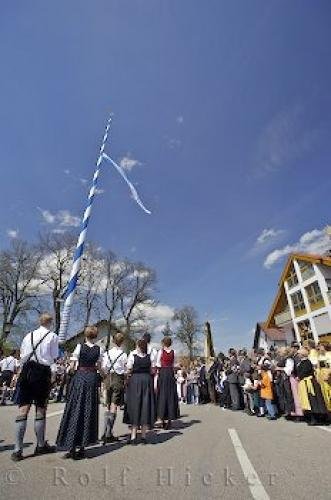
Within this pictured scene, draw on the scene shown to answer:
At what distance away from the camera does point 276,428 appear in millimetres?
7785

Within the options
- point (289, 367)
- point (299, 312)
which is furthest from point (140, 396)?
point (299, 312)

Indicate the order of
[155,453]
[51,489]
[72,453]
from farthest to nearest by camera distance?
[155,453] < [72,453] < [51,489]

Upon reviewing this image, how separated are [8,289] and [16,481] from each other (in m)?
34.8

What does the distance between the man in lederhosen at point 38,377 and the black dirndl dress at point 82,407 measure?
421mm

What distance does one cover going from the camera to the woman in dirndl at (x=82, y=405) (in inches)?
192

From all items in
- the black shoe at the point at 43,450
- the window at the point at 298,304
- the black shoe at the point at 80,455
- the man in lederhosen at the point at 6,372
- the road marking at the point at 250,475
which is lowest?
the road marking at the point at 250,475

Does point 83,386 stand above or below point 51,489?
above

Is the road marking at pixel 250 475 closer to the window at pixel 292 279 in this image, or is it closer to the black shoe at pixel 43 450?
the black shoe at pixel 43 450

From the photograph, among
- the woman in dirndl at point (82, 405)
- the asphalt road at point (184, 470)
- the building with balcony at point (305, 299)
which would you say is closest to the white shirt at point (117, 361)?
the asphalt road at point (184, 470)

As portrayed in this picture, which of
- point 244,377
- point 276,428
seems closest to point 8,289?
point 244,377

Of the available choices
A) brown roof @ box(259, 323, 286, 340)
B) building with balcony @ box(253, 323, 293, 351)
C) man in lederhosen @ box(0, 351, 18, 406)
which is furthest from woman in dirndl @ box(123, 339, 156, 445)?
brown roof @ box(259, 323, 286, 340)

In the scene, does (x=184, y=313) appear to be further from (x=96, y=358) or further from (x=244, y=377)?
(x=96, y=358)

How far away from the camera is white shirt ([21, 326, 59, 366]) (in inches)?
206

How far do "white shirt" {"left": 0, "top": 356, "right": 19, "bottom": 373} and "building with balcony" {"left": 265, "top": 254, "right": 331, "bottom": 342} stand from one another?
23.4 m
